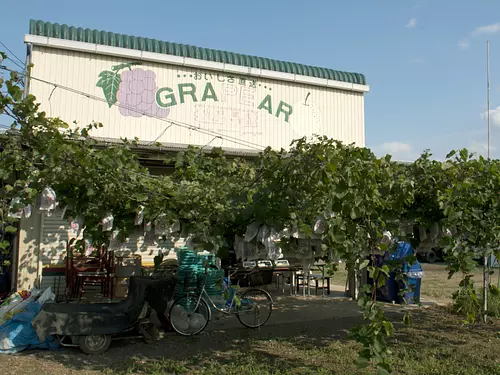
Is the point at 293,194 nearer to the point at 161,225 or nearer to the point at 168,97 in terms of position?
the point at 161,225

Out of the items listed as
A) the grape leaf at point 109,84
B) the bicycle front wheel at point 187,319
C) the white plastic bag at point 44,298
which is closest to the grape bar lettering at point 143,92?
the grape leaf at point 109,84

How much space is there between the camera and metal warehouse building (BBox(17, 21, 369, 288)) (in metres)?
10.4

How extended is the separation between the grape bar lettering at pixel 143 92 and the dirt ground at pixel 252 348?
595 cm

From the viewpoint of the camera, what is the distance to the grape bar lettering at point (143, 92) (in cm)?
1132

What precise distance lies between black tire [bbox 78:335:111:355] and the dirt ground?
93 millimetres

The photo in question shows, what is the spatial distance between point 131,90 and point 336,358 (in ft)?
27.6

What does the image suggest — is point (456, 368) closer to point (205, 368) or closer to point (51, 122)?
point (205, 368)

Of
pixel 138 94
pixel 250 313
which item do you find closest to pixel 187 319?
pixel 250 313

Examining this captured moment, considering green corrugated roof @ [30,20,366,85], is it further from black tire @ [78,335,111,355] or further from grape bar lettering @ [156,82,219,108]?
black tire @ [78,335,111,355]

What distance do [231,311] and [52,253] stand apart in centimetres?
456

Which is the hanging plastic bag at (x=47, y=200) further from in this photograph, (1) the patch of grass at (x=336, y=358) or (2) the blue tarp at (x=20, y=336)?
(2) the blue tarp at (x=20, y=336)

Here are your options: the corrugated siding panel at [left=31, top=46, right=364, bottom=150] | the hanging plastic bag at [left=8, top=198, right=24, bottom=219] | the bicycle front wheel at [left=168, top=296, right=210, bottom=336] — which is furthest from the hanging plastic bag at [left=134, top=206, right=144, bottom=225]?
the corrugated siding panel at [left=31, top=46, right=364, bottom=150]

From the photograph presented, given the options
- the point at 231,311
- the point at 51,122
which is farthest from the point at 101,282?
the point at 51,122

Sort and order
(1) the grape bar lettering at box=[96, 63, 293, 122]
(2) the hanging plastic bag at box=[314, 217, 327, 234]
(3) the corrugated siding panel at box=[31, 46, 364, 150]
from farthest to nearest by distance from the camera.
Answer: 1. (1) the grape bar lettering at box=[96, 63, 293, 122]
2. (3) the corrugated siding panel at box=[31, 46, 364, 150]
3. (2) the hanging plastic bag at box=[314, 217, 327, 234]
